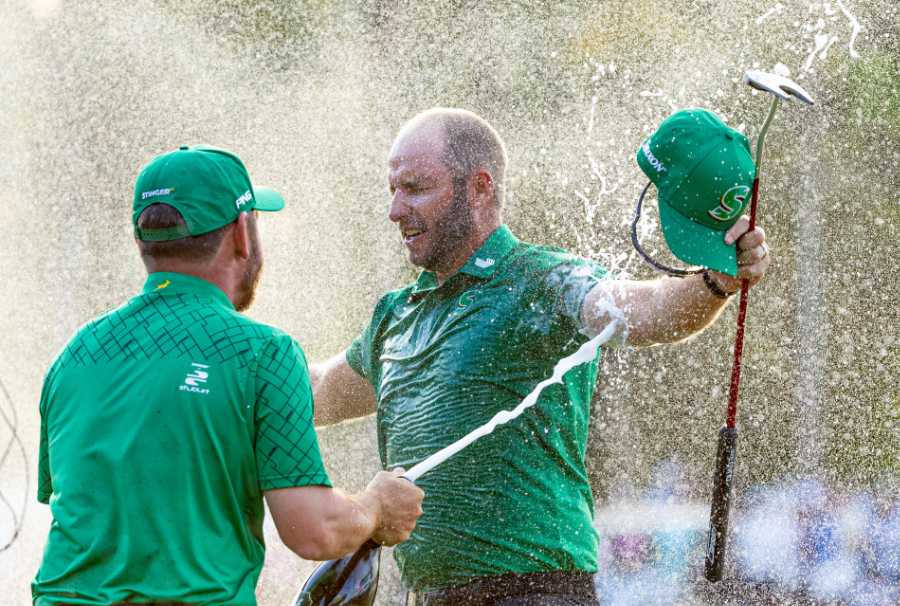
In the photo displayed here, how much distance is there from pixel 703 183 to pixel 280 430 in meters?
1.23

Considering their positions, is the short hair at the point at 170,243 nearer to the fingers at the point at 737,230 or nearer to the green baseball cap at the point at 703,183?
the green baseball cap at the point at 703,183

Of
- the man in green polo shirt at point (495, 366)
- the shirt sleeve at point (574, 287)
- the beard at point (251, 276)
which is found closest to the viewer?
the beard at point (251, 276)

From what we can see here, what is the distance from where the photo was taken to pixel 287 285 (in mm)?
7781

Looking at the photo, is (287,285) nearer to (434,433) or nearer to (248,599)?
(434,433)

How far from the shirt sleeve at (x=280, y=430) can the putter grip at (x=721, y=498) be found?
106cm

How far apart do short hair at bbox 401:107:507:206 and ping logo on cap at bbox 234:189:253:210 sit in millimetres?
1152

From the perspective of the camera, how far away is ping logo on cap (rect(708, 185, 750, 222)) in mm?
2793

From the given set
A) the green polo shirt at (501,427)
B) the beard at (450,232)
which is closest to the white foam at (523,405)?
the green polo shirt at (501,427)

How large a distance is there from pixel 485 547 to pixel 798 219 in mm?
6687

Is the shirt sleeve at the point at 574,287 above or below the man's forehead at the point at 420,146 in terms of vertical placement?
below

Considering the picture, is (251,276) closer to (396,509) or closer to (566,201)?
(396,509)

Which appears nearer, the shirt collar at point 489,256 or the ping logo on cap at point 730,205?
A: the ping logo on cap at point 730,205

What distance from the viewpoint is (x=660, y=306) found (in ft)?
9.78

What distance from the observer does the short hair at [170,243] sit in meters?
2.43
